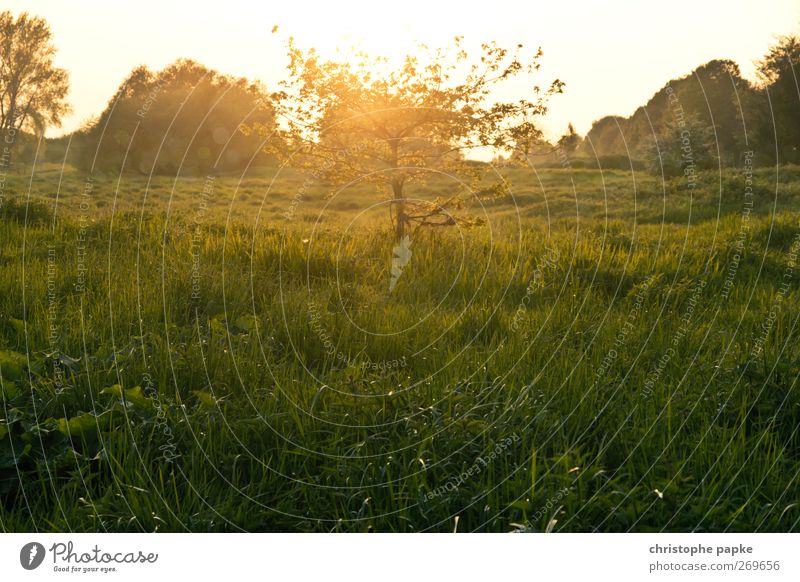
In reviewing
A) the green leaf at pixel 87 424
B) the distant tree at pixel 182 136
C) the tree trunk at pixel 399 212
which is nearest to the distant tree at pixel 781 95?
the tree trunk at pixel 399 212

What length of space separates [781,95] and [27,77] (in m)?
7.67

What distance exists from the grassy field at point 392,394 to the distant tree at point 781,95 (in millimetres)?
1672

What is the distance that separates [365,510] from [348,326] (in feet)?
6.10

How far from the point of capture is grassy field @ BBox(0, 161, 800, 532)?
295cm

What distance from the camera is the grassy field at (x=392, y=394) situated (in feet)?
9.68

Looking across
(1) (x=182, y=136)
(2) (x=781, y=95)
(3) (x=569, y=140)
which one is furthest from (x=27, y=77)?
Answer: (1) (x=182, y=136)

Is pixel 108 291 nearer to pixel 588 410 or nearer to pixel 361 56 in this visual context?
pixel 361 56

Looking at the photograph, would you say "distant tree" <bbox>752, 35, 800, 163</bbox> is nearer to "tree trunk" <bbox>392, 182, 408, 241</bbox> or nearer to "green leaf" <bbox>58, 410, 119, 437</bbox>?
"tree trunk" <bbox>392, 182, 408, 241</bbox>

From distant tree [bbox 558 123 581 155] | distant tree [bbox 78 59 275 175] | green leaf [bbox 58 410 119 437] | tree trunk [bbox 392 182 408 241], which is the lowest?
green leaf [bbox 58 410 119 437]

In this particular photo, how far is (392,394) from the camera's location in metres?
3.59

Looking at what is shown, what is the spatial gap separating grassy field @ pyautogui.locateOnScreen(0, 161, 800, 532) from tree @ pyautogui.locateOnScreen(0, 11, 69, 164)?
93 cm

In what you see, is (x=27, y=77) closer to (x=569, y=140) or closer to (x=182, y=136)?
(x=569, y=140)

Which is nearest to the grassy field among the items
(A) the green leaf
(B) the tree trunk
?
(A) the green leaf
